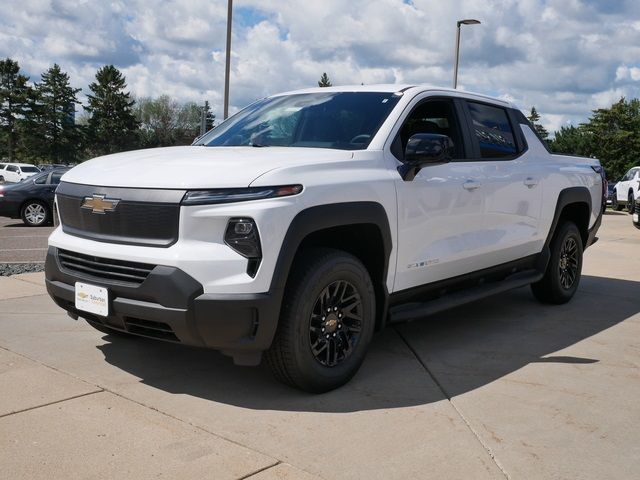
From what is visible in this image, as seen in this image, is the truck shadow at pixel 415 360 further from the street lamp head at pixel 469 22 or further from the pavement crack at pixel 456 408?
the street lamp head at pixel 469 22

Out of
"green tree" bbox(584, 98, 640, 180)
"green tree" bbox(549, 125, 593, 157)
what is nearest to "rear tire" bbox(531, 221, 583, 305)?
"green tree" bbox(549, 125, 593, 157)

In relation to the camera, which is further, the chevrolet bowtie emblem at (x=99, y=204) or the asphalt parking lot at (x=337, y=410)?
the chevrolet bowtie emblem at (x=99, y=204)

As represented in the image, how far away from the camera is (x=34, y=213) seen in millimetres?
15461

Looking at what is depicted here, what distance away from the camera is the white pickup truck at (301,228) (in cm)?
351

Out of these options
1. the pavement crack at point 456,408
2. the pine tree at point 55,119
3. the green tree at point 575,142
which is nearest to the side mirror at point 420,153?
the pavement crack at point 456,408

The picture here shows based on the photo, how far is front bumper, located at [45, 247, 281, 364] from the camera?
3482 millimetres

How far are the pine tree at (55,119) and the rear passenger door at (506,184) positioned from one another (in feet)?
222

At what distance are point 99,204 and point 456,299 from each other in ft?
8.45

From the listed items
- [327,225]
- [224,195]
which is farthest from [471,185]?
[224,195]

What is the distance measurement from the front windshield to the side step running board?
1.11m

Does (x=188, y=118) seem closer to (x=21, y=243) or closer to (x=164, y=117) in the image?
(x=164, y=117)

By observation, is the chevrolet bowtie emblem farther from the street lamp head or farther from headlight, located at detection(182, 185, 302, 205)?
the street lamp head

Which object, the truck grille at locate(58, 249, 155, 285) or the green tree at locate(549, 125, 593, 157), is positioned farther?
the green tree at locate(549, 125, 593, 157)

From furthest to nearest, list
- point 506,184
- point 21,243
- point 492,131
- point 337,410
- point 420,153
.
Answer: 1. point 21,243
2. point 492,131
3. point 506,184
4. point 420,153
5. point 337,410
